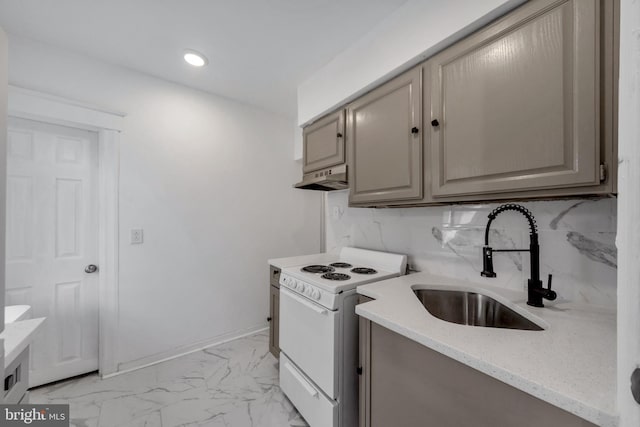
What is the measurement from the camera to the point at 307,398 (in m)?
1.44

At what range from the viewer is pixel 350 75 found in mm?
1711

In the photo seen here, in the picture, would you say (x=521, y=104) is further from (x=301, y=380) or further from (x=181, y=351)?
(x=181, y=351)

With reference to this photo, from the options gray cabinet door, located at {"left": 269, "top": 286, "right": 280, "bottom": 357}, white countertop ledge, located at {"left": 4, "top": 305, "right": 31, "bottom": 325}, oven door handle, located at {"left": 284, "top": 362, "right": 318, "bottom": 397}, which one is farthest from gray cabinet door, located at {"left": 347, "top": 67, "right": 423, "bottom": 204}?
white countertop ledge, located at {"left": 4, "top": 305, "right": 31, "bottom": 325}

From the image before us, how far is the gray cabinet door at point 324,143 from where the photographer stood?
178 cm

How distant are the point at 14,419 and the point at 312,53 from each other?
2.30 m

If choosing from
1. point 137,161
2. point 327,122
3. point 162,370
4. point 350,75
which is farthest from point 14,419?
point 350,75

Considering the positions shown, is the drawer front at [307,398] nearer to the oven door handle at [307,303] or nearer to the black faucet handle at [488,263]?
the oven door handle at [307,303]

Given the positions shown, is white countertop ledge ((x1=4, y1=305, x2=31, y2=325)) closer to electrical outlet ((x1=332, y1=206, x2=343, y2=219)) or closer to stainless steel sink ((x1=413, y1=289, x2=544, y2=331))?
stainless steel sink ((x1=413, y1=289, x2=544, y2=331))

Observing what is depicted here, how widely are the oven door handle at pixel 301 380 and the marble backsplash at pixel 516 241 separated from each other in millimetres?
950

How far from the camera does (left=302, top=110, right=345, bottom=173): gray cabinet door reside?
1.78 meters

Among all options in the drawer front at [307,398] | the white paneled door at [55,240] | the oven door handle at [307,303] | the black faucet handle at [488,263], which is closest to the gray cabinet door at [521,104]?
the black faucet handle at [488,263]

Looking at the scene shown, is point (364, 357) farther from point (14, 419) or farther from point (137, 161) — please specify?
point (137, 161)

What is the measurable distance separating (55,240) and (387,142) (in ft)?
8.09

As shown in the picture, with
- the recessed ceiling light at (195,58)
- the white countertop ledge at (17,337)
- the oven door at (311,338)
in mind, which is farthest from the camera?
the recessed ceiling light at (195,58)
